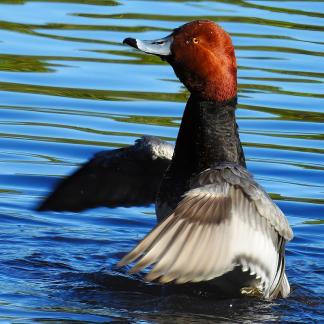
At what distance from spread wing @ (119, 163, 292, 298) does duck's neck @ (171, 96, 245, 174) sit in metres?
0.55

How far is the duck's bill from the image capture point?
29.6 feet

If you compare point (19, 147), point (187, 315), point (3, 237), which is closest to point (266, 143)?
point (19, 147)

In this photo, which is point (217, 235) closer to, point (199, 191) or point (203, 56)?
point (199, 191)

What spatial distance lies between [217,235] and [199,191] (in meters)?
0.35

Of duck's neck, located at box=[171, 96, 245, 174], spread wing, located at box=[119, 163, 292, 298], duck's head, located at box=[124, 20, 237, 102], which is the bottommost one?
spread wing, located at box=[119, 163, 292, 298]

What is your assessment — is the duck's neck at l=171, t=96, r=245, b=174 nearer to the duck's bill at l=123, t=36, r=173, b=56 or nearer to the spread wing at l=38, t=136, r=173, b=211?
the duck's bill at l=123, t=36, r=173, b=56

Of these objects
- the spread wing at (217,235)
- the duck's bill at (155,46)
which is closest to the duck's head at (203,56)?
the duck's bill at (155,46)

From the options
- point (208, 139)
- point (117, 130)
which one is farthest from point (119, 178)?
point (117, 130)

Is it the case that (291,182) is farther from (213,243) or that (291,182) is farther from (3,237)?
(213,243)

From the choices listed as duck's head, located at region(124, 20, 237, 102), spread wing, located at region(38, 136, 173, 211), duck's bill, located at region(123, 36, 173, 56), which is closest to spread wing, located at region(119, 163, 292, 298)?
duck's head, located at region(124, 20, 237, 102)

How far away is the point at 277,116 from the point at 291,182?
1.57 metres

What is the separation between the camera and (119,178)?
9.80 meters

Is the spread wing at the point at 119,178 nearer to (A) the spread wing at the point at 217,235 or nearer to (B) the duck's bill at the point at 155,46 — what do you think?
(B) the duck's bill at the point at 155,46

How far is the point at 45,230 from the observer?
10367 millimetres
